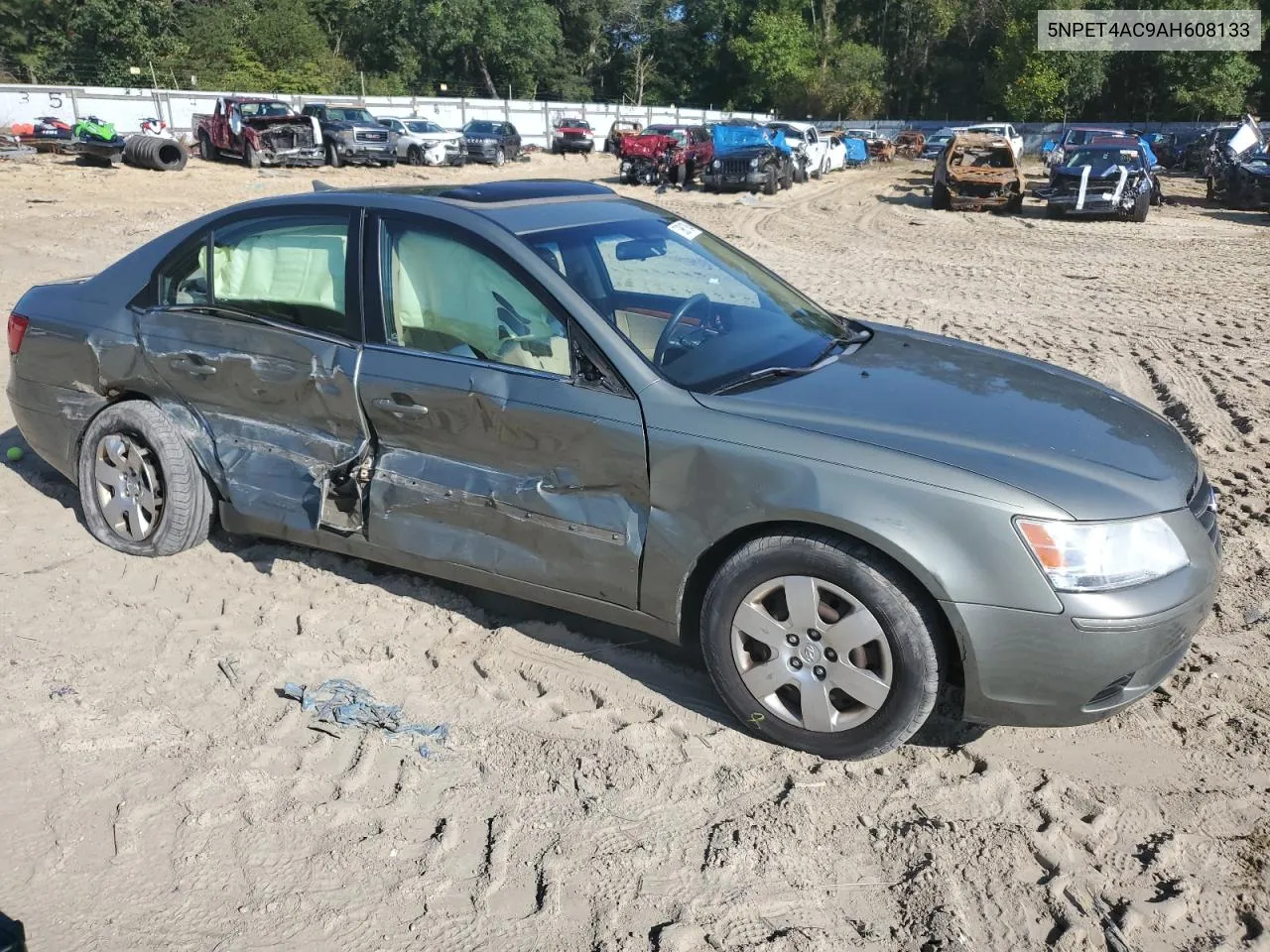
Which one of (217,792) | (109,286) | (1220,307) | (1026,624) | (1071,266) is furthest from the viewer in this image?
(1071,266)

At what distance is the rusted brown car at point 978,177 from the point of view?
2119cm

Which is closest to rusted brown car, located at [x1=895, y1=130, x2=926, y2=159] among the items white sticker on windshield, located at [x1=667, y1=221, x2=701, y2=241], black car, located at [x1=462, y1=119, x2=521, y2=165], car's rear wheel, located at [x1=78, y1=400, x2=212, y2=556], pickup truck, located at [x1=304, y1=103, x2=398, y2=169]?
black car, located at [x1=462, y1=119, x2=521, y2=165]

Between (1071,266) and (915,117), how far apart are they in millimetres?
67620

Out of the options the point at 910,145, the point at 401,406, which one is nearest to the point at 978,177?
the point at 401,406

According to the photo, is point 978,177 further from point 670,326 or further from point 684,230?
point 670,326

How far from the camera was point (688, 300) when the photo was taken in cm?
398

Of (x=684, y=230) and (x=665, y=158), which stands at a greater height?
(x=684, y=230)

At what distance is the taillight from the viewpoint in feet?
16.1

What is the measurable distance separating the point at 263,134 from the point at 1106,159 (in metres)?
20.3

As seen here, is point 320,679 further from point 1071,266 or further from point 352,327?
point 1071,266

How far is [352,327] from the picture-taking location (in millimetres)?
3936

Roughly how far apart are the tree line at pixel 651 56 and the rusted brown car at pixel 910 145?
14.1 meters

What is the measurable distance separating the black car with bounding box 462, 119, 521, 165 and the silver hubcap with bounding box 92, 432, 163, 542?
32.6 metres

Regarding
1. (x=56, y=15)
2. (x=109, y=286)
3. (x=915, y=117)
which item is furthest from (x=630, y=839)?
(x=915, y=117)
